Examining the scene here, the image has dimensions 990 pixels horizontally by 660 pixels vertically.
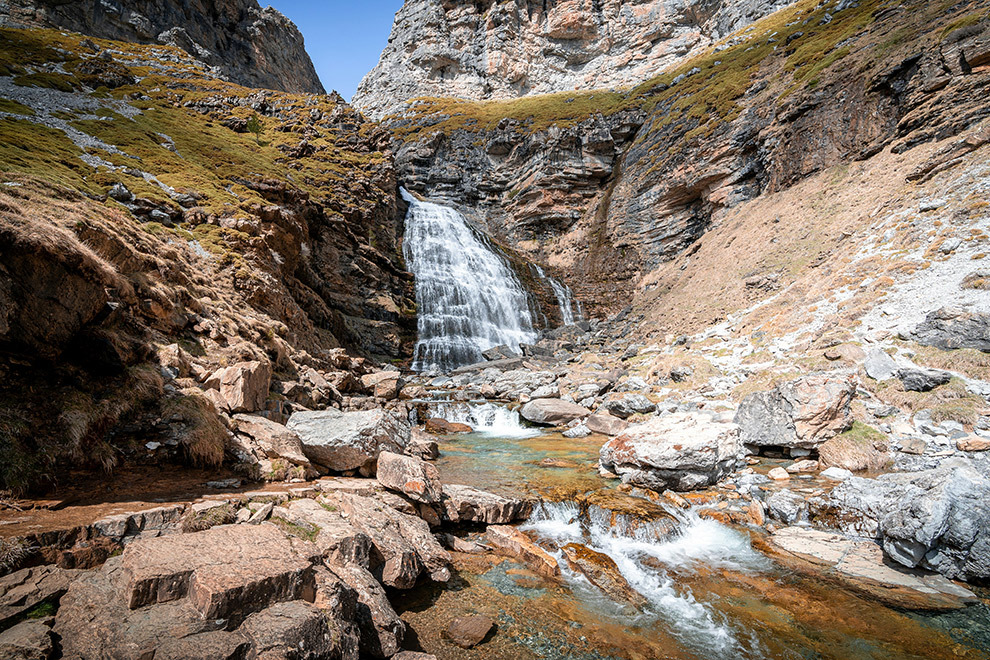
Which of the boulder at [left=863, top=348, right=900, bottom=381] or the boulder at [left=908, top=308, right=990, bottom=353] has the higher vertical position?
the boulder at [left=908, top=308, right=990, bottom=353]

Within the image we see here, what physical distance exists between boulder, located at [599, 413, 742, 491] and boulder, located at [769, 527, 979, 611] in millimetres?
1855

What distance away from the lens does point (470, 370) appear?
25.0 meters

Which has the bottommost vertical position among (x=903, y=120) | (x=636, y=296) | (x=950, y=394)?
(x=950, y=394)

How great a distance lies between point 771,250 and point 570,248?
72.0 feet

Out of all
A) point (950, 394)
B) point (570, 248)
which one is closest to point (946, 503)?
point (950, 394)

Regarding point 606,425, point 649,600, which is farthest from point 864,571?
point 606,425

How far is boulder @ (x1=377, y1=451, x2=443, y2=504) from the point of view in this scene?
6.84 m

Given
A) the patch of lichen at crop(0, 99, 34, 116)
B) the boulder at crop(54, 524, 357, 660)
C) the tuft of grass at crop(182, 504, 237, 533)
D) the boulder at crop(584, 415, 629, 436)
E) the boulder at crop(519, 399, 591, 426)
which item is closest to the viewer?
the boulder at crop(54, 524, 357, 660)

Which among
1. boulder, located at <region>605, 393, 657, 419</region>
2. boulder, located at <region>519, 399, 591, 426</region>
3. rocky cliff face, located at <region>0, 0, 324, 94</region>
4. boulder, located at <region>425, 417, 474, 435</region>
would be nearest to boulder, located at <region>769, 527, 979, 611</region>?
boulder, located at <region>605, 393, 657, 419</region>

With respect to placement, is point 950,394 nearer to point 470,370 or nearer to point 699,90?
point 470,370

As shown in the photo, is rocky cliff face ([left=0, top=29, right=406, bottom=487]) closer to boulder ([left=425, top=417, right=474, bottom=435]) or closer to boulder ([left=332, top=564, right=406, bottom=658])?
boulder ([left=425, top=417, right=474, bottom=435])

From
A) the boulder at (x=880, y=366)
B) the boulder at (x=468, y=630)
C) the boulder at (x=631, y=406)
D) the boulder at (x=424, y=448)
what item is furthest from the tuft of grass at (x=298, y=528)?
the boulder at (x=880, y=366)

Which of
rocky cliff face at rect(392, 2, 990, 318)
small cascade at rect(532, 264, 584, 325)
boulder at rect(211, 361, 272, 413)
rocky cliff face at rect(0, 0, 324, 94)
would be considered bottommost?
boulder at rect(211, 361, 272, 413)

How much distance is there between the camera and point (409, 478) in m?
6.94
